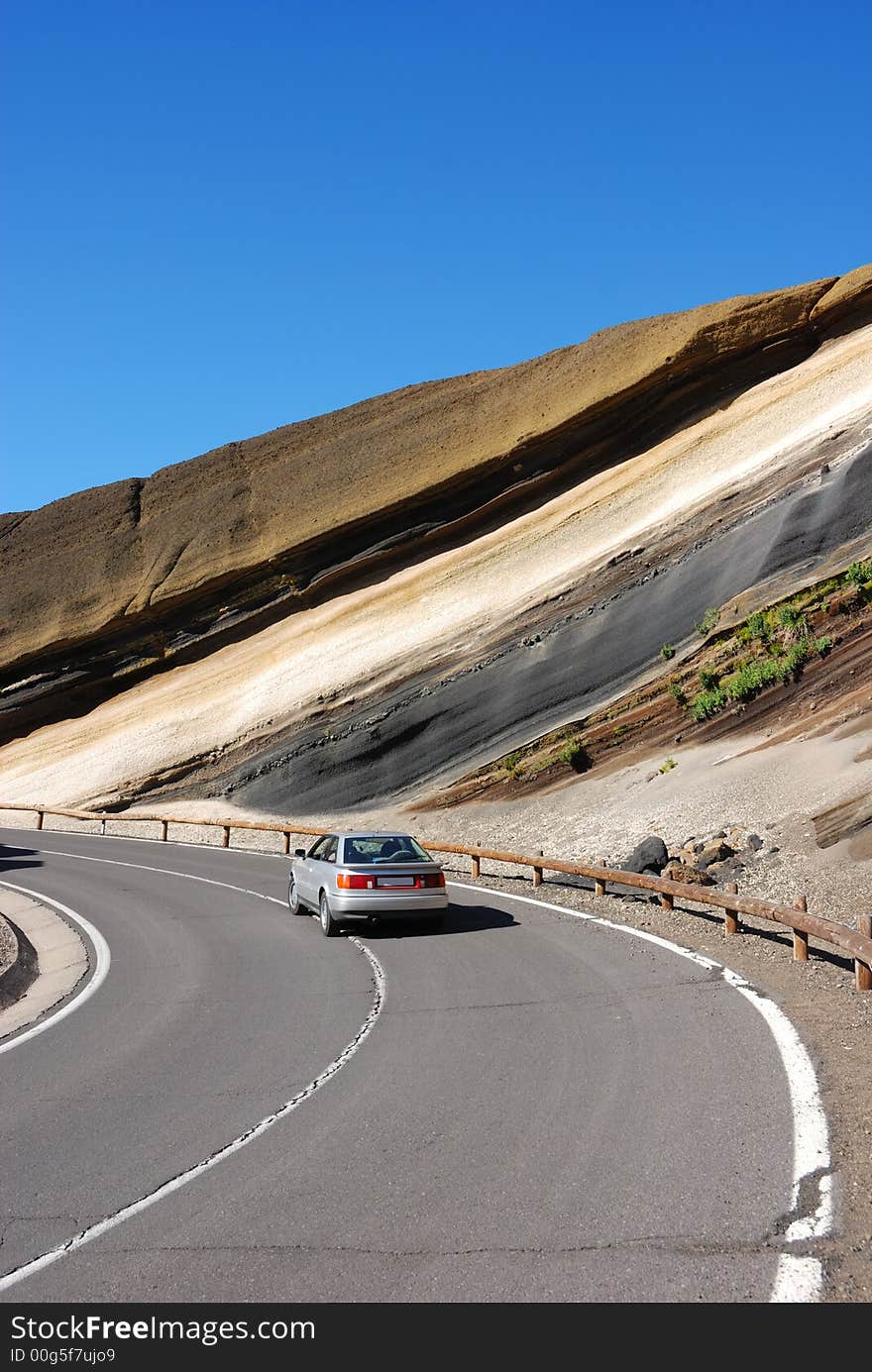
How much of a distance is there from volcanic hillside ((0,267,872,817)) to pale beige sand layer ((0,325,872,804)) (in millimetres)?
131

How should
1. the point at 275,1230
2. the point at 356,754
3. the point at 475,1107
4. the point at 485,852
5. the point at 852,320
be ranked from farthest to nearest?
the point at 852,320, the point at 356,754, the point at 485,852, the point at 475,1107, the point at 275,1230

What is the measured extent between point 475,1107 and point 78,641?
48.0m

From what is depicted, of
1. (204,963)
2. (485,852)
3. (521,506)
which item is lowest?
(485,852)

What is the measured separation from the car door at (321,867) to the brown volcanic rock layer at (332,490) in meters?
29.3

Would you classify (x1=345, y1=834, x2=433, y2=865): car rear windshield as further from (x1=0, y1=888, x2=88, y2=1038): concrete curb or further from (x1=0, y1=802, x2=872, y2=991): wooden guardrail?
(x1=0, y1=888, x2=88, y2=1038): concrete curb

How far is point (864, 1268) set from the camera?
→ 170 inches

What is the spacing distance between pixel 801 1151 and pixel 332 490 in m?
44.9

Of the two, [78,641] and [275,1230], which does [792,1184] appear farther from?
[78,641]

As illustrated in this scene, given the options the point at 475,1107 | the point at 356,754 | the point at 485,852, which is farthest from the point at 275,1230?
the point at 356,754

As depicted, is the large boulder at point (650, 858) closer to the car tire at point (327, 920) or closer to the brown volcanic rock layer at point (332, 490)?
the car tire at point (327, 920)

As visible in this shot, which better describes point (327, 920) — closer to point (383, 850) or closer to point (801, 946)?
point (383, 850)

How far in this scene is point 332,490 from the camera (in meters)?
48.7

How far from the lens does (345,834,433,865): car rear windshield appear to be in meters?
15.0
